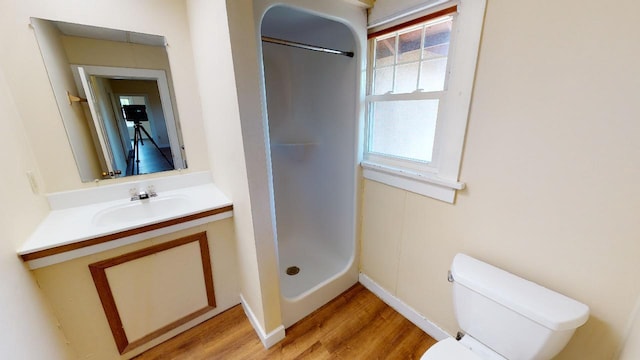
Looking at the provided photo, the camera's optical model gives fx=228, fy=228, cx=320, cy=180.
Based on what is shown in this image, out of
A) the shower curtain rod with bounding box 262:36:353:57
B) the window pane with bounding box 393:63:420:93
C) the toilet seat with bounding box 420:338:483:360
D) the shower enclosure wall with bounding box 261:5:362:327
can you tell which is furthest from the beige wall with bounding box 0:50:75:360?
the window pane with bounding box 393:63:420:93

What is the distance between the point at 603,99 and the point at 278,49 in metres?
2.12

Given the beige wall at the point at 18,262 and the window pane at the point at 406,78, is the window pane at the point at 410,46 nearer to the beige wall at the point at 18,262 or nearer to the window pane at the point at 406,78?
the window pane at the point at 406,78

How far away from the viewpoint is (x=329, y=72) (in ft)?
5.82

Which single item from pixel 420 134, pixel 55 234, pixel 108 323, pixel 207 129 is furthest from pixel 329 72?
pixel 108 323

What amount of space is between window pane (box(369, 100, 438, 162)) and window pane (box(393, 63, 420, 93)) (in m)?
0.07

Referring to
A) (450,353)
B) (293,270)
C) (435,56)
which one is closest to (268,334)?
(293,270)

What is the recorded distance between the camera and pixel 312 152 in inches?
82.8

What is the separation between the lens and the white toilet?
2.60ft

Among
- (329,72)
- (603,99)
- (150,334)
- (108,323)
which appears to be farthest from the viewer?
(329,72)

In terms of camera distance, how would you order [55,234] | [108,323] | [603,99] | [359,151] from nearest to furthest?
[603,99] → [55,234] → [108,323] → [359,151]

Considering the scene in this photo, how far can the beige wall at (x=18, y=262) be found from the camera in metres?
0.82

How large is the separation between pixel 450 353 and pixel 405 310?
61 cm

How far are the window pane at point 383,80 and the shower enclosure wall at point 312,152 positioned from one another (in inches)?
4.7

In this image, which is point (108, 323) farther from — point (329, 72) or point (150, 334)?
point (329, 72)
